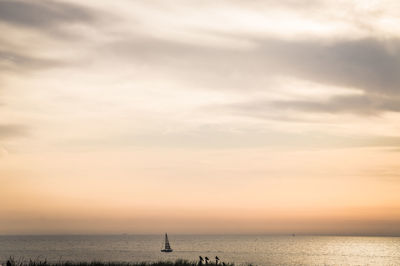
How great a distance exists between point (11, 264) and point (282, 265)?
98087 mm

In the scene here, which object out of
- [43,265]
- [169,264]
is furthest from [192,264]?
[43,265]

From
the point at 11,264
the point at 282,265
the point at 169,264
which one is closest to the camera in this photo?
the point at 11,264

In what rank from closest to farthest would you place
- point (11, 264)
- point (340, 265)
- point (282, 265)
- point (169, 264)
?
point (11, 264)
point (169, 264)
point (282, 265)
point (340, 265)

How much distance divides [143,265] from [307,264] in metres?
106

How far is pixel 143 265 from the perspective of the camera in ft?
112

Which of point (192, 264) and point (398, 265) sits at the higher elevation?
point (192, 264)

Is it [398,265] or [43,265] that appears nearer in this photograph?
[43,265]

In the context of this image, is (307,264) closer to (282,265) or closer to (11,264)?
(282,265)

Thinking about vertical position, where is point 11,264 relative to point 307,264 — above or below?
above

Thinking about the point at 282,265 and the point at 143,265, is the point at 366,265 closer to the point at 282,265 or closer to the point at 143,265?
the point at 282,265

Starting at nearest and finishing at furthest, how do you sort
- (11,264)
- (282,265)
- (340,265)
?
(11,264)
(282,265)
(340,265)

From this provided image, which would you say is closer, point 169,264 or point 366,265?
point 169,264

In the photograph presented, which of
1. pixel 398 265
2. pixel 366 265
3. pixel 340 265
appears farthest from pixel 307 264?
pixel 398 265

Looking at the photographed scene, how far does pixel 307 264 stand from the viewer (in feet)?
427
